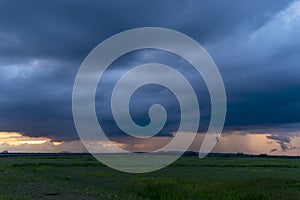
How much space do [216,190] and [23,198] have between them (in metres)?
14.9

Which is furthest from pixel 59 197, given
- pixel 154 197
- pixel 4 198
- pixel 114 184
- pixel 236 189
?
pixel 236 189

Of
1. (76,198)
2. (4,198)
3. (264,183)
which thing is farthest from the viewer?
(264,183)

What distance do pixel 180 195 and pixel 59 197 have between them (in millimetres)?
9318

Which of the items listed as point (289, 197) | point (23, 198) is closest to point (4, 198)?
point (23, 198)

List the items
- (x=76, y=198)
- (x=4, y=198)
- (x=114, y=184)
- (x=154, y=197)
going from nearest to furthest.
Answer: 1. (x=4, y=198)
2. (x=76, y=198)
3. (x=154, y=197)
4. (x=114, y=184)

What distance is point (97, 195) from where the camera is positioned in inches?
1265

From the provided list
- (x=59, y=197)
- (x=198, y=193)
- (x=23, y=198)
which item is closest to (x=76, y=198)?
(x=59, y=197)

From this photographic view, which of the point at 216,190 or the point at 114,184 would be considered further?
the point at 114,184

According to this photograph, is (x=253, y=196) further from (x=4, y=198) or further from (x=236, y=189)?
(x=4, y=198)

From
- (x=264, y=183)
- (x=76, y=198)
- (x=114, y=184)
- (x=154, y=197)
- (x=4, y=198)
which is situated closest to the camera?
(x=4, y=198)

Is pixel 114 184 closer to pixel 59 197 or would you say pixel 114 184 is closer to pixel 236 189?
pixel 59 197

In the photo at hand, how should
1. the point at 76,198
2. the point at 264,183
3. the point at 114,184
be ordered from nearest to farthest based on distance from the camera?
the point at 76,198, the point at 264,183, the point at 114,184

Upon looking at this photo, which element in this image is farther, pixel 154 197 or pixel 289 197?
pixel 154 197

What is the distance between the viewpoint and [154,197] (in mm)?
32406
